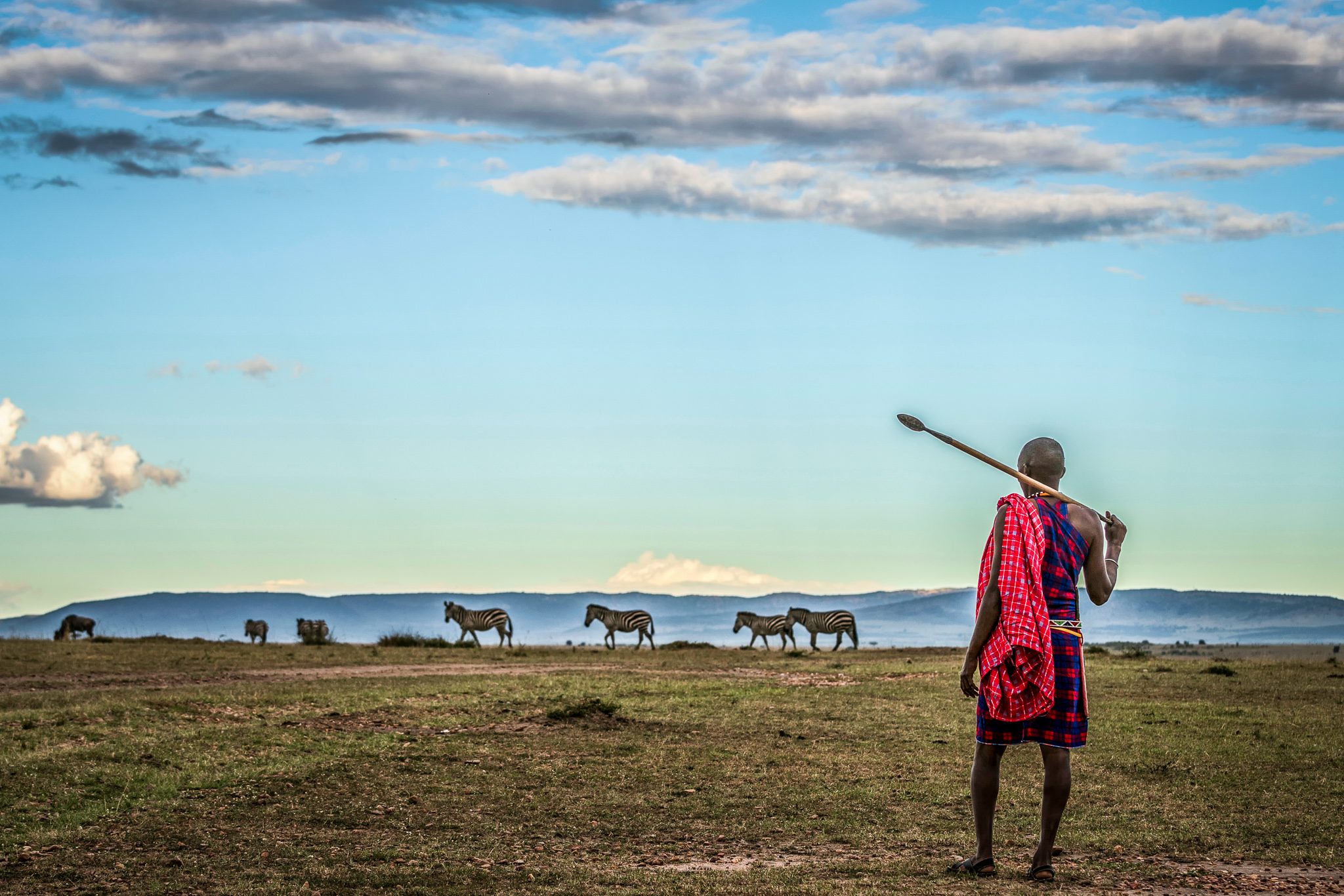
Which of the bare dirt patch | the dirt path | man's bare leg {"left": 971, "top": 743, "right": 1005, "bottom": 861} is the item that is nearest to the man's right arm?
man's bare leg {"left": 971, "top": 743, "right": 1005, "bottom": 861}

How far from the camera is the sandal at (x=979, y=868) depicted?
6969 millimetres

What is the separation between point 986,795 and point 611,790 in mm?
4362

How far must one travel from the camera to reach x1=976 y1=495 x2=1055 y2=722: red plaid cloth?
6.79 meters

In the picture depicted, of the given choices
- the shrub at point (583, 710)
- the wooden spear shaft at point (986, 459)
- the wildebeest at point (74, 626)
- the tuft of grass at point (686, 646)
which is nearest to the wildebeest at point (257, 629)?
the wildebeest at point (74, 626)

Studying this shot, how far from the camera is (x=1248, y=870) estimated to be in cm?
738

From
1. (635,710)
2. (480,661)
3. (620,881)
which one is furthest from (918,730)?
(480,661)

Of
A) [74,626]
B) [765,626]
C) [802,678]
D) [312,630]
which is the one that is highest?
[74,626]

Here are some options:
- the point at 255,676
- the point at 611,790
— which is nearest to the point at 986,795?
the point at 611,790

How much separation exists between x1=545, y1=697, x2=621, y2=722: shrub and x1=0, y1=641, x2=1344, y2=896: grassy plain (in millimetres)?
78

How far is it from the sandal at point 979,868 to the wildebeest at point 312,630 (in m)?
39.2

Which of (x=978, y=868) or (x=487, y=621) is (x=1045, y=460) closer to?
(x=978, y=868)

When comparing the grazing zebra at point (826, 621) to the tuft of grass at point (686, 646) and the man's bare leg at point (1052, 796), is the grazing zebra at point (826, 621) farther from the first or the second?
the man's bare leg at point (1052, 796)

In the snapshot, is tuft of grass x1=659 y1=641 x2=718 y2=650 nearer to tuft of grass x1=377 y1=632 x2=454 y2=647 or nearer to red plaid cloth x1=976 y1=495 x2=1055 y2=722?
tuft of grass x1=377 y1=632 x2=454 y2=647

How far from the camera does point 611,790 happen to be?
1054 cm
